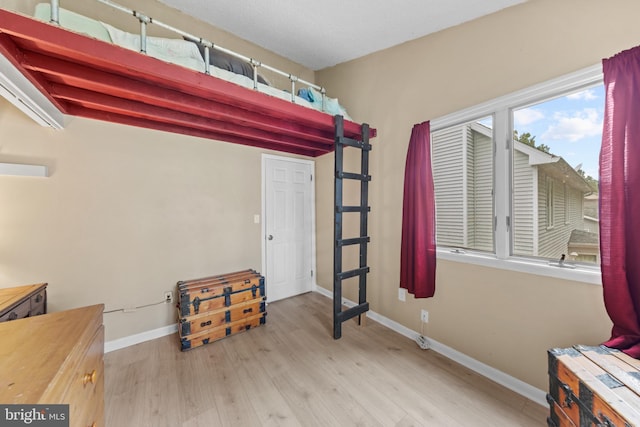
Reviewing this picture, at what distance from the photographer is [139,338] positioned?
238cm

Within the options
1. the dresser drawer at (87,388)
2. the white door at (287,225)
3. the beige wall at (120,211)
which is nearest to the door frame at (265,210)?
the white door at (287,225)

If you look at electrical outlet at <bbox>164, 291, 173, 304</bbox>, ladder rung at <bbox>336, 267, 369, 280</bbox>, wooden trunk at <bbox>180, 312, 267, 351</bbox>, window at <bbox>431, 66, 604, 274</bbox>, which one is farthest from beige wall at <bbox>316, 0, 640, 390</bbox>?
electrical outlet at <bbox>164, 291, 173, 304</bbox>

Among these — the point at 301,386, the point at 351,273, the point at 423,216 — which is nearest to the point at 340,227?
the point at 351,273

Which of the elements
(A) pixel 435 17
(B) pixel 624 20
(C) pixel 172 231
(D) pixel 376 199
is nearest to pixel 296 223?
(D) pixel 376 199

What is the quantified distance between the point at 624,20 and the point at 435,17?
1194mm

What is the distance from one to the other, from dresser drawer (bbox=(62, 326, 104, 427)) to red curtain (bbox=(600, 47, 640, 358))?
2467mm

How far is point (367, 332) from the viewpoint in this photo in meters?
2.59

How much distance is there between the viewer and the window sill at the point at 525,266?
58.1 inches

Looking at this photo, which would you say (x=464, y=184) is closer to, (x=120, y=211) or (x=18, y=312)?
(x=120, y=211)

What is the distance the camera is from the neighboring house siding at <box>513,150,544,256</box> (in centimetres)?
179

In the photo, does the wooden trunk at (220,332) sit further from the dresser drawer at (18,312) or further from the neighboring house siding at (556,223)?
the neighboring house siding at (556,223)

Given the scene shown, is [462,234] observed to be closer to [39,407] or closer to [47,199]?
[39,407]

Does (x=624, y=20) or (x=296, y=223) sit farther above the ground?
(x=624, y=20)

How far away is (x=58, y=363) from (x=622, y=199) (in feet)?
8.48
